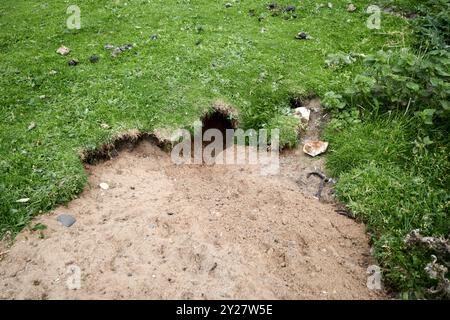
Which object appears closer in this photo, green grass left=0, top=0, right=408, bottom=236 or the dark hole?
green grass left=0, top=0, right=408, bottom=236

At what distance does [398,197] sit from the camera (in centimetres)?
541

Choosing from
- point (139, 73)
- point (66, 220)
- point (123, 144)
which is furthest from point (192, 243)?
point (139, 73)

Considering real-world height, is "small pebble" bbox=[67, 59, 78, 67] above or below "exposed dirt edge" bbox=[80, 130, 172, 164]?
above

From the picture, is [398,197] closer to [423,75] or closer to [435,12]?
[423,75]

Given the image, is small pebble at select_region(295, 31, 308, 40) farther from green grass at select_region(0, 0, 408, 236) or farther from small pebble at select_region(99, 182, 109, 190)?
small pebble at select_region(99, 182, 109, 190)

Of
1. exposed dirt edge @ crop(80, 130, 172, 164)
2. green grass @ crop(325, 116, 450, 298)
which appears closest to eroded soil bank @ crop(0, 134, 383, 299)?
exposed dirt edge @ crop(80, 130, 172, 164)

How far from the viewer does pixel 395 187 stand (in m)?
5.52

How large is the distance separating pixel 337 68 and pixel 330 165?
2.43 m

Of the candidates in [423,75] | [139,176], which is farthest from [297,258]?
[423,75]

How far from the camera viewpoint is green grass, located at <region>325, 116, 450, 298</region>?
463 centimetres

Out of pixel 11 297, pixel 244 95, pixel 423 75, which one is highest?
pixel 423 75

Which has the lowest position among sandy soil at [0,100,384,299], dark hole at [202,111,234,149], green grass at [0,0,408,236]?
sandy soil at [0,100,384,299]

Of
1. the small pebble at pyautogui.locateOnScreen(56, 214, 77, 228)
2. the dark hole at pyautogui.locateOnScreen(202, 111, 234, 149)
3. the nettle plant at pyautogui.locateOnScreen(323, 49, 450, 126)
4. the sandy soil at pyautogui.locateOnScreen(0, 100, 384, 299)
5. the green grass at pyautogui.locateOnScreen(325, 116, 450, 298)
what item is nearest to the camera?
the sandy soil at pyautogui.locateOnScreen(0, 100, 384, 299)

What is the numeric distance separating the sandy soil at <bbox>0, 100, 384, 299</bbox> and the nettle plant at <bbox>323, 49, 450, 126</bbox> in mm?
1650
